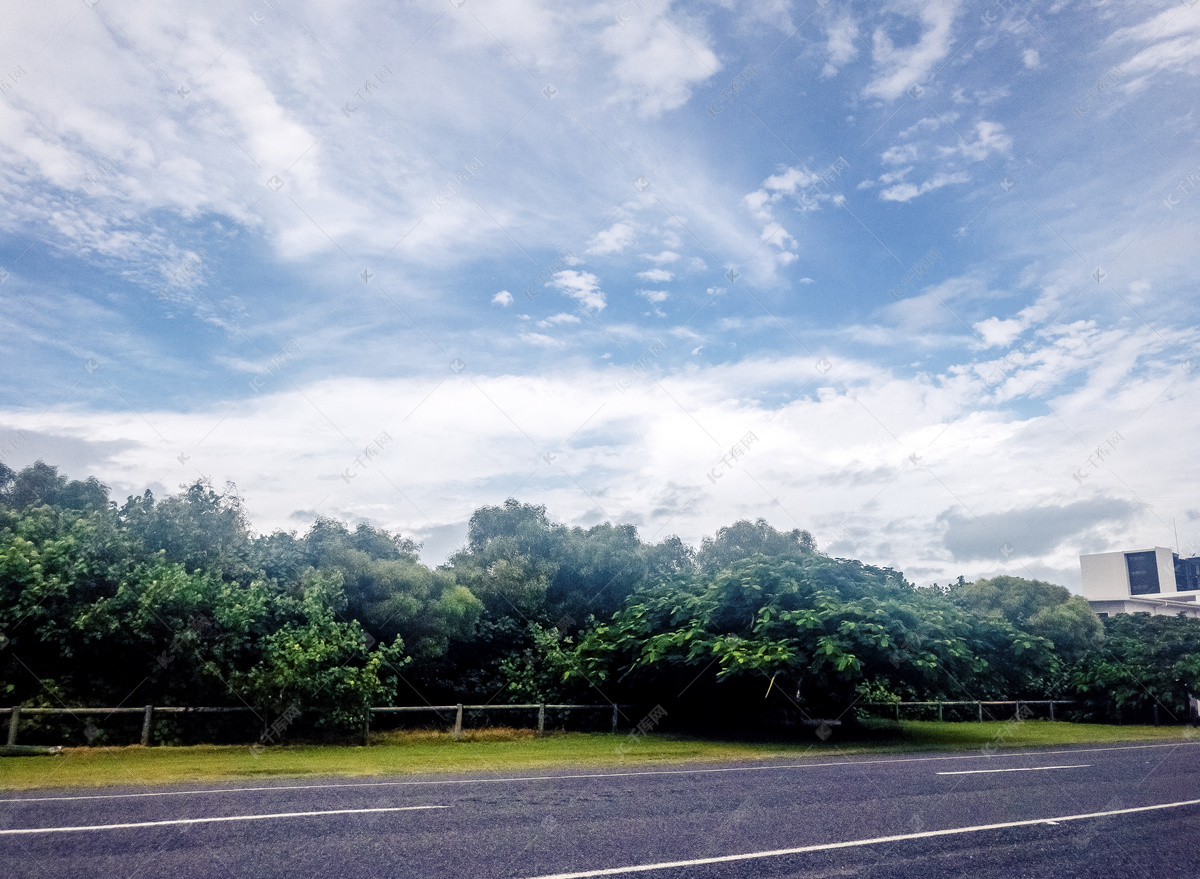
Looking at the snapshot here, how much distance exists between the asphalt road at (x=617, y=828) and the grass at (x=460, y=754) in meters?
1.67

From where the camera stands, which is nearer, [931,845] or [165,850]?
[165,850]

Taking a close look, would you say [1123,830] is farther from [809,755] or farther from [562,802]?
[809,755]

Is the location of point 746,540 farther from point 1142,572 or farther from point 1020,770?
point 1142,572

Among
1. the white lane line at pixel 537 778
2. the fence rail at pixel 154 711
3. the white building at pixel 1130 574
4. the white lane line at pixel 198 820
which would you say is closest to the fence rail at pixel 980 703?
the white lane line at pixel 537 778

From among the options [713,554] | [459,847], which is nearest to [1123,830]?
[459,847]

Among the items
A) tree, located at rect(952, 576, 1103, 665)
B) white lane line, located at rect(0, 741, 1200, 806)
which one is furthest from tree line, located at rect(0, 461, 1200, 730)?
tree, located at rect(952, 576, 1103, 665)

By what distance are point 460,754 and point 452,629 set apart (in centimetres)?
711

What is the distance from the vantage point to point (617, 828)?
28.1ft

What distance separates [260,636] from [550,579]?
1147 centimetres

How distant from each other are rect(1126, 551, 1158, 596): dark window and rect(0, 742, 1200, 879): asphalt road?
85409mm

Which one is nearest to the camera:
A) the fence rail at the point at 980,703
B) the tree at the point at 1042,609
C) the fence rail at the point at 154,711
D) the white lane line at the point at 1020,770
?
the white lane line at the point at 1020,770

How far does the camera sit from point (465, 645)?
25.5 metres

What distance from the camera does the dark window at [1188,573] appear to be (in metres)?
90.9

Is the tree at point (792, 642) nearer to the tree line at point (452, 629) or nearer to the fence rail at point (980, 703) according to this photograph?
the tree line at point (452, 629)
